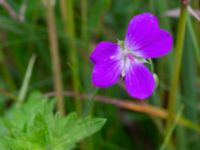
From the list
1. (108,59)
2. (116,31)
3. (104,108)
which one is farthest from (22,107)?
(116,31)

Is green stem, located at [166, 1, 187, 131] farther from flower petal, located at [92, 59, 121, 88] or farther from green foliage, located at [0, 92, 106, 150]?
green foliage, located at [0, 92, 106, 150]

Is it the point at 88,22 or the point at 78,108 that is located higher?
the point at 88,22

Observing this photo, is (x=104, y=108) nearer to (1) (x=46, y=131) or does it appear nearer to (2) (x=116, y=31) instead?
(2) (x=116, y=31)

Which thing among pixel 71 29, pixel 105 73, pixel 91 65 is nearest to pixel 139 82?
pixel 105 73

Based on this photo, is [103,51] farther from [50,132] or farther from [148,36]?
[50,132]

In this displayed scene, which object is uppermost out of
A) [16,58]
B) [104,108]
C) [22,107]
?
[16,58]

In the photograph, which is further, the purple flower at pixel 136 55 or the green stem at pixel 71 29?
the green stem at pixel 71 29

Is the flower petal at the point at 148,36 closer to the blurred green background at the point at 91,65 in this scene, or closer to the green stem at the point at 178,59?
the green stem at the point at 178,59

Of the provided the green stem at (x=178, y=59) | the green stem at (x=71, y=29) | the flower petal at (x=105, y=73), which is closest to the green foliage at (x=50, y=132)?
the flower petal at (x=105, y=73)

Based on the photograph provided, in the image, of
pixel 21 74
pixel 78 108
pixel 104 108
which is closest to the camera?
pixel 78 108
